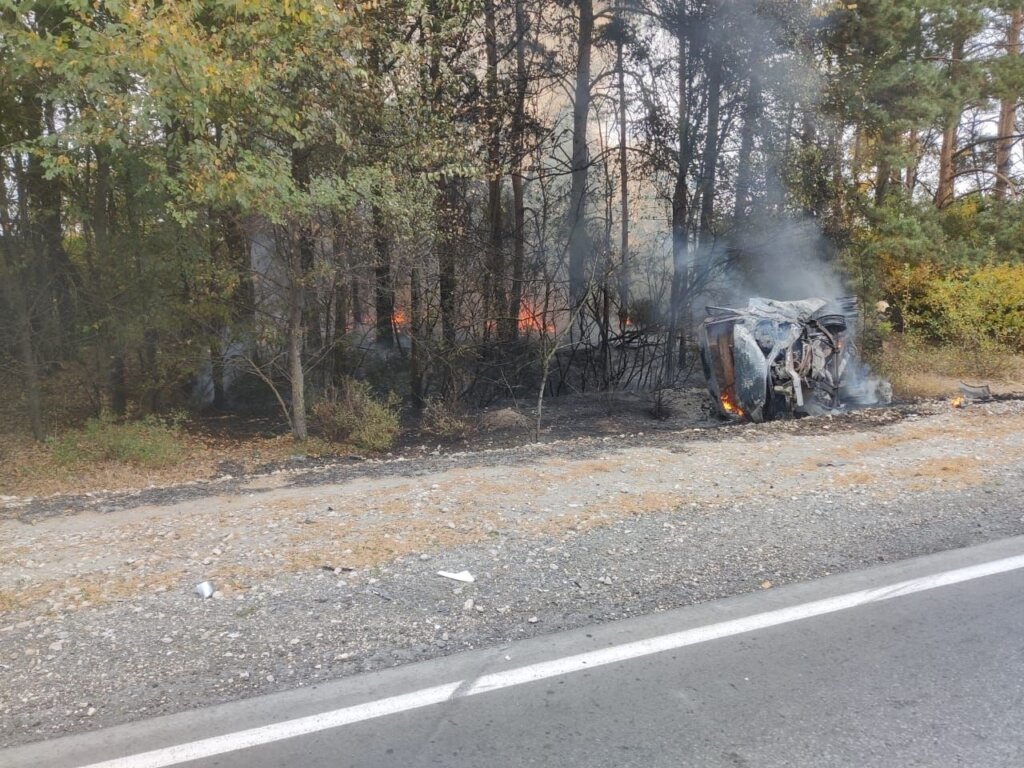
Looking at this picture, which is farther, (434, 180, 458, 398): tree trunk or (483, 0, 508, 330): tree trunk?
(483, 0, 508, 330): tree trunk

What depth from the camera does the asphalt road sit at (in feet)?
9.52

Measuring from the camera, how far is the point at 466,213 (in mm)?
13711

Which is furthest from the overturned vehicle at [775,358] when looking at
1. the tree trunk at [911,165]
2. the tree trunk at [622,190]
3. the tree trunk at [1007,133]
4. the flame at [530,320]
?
the tree trunk at [1007,133]

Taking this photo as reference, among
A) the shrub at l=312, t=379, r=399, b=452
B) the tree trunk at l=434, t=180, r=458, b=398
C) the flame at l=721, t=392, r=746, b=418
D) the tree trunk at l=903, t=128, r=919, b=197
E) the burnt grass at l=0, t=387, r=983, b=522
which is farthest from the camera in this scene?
the tree trunk at l=903, t=128, r=919, b=197

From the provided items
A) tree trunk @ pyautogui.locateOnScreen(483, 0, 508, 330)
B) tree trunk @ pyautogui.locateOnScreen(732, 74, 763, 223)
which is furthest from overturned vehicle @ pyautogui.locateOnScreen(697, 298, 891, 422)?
tree trunk @ pyautogui.locateOnScreen(732, 74, 763, 223)

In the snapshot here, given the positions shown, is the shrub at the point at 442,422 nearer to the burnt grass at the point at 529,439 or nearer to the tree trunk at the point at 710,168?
the burnt grass at the point at 529,439

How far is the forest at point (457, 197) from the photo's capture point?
316 inches

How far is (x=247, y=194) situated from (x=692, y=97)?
37.2ft

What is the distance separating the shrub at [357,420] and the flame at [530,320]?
3891mm

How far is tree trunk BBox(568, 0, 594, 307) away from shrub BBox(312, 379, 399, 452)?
5.64 metres

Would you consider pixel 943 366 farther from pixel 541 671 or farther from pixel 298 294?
pixel 541 671

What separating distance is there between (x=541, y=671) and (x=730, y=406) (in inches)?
305

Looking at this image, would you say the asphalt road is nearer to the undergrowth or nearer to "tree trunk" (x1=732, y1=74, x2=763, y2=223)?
the undergrowth

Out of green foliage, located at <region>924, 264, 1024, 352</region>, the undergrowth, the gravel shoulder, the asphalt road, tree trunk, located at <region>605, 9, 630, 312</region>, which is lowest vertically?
the asphalt road
